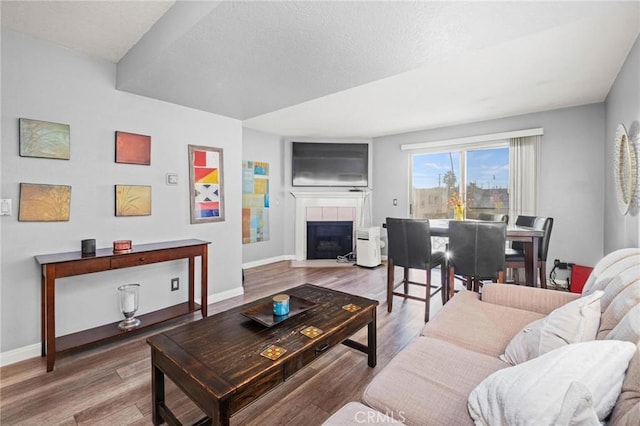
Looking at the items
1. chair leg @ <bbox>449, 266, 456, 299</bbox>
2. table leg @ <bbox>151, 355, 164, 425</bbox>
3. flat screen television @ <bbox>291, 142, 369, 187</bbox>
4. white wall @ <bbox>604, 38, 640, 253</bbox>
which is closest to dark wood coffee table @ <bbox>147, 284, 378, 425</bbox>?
table leg @ <bbox>151, 355, 164, 425</bbox>

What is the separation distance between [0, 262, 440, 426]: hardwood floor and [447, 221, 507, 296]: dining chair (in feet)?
2.54

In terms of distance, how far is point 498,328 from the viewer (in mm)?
1728

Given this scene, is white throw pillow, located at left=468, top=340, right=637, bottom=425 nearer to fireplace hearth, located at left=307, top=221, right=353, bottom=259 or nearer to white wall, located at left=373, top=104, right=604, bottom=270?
white wall, located at left=373, top=104, right=604, bottom=270

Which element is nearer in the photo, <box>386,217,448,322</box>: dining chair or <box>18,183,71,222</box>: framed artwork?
<box>18,183,71,222</box>: framed artwork

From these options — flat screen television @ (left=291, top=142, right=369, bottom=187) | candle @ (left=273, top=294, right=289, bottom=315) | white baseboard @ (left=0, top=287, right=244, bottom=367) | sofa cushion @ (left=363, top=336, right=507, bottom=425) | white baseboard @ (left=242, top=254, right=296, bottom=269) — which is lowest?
white baseboard @ (left=0, top=287, right=244, bottom=367)

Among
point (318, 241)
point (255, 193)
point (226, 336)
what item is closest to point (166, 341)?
point (226, 336)

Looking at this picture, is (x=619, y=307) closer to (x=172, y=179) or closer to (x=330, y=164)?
(x=172, y=179)

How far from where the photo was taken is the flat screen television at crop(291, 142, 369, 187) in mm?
5750

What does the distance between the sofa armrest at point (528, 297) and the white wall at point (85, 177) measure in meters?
2.89

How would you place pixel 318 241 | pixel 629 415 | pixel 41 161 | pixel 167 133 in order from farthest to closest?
pixel 318 241 < pixel 167 133 < pixel 41 161 < pixel 629 415

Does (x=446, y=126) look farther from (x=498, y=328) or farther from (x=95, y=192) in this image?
(x=95, y=192)

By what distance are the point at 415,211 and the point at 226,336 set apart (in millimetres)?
4572

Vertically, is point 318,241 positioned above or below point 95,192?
below

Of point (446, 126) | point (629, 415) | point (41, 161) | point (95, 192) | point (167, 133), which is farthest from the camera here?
point (446, 126)
